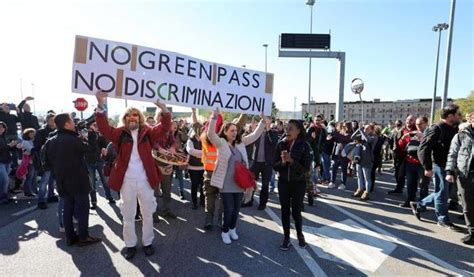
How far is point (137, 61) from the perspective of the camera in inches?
176

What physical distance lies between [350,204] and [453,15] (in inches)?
389

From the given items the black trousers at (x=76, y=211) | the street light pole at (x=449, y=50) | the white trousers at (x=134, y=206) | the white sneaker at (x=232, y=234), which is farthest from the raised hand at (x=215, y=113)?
the street light pole at (x=449, y=50)

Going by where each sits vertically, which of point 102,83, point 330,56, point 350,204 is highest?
point 330,56

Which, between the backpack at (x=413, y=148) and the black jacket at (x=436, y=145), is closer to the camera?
the black jacket at (x=436, y=145)

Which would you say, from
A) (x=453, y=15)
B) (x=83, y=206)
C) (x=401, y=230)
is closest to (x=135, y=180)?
(x=83, y=206)

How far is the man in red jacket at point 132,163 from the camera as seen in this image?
3.91 m

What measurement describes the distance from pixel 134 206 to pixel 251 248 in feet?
5.79

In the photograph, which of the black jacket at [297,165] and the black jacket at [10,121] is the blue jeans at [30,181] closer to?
the black jacket at [10,121]

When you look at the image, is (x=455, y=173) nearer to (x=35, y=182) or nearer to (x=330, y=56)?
(x=35, y=182)

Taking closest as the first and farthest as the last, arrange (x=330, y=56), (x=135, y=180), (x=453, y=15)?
(x=135, y=180)
(x=453, y=15)
(x=330, y=56)

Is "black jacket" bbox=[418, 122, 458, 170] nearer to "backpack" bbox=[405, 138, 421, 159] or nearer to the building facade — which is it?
"backpack" bbox=[405, 138, 421, 159]

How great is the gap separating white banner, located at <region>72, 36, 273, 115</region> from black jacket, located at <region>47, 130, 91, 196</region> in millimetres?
759

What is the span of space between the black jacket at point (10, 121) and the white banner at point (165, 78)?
610 centimetres

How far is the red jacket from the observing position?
389 centimetres
